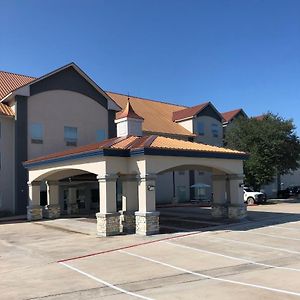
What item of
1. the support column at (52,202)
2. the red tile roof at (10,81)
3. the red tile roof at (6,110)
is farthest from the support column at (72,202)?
the red tile roof at (10,81)

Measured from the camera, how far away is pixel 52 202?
3106 centimetres

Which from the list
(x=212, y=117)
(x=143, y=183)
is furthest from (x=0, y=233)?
(x=212, y=117)

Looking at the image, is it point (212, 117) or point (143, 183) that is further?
point (212, 117)

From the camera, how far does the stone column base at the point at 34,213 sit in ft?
97.4

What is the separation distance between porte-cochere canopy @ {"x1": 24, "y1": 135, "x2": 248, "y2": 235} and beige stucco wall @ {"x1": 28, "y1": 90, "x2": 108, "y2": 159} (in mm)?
7227

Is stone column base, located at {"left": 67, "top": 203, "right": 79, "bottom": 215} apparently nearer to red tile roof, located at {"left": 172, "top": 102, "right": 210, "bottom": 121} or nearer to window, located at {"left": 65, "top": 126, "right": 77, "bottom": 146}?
window, located at {"left": 65, "top": 126, "right": 77, "bottom": 146}

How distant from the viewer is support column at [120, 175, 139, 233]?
885 inches

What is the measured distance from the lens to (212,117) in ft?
164

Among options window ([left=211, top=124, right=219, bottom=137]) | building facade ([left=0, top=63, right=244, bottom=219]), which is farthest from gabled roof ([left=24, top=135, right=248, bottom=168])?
window ([left=211, top=124, right=219, bottom=137])

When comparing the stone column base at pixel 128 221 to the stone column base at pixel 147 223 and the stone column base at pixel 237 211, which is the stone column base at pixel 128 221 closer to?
the stone column base at pixel 147 223

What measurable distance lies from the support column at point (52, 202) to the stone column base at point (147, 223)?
1198 cm

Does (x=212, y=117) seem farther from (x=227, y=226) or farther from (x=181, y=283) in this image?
(x=181, y=283)

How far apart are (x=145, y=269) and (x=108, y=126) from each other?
1022 inches

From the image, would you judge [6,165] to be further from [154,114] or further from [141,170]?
[154,114]
